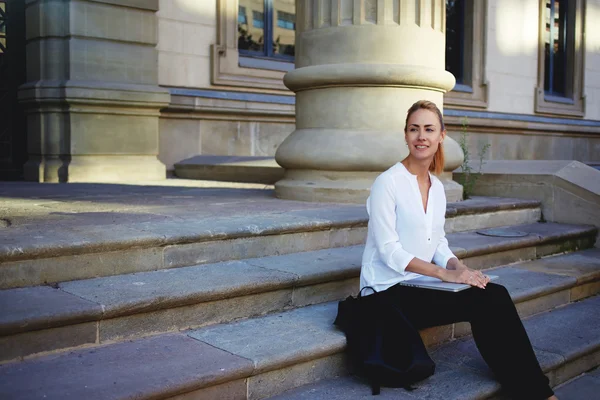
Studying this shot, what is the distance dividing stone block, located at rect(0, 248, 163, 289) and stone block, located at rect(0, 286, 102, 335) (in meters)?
0.09

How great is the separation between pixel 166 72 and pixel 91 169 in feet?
6.24

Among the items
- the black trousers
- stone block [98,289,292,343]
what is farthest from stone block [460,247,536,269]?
stone block [98,289,292,343]

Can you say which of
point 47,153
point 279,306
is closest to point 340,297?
point 279,306

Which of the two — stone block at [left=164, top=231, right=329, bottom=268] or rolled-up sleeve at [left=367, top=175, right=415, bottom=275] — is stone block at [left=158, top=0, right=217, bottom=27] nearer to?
stone block at [left=164, top=231, right=329, bottom=268]

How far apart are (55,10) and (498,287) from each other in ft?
22.3

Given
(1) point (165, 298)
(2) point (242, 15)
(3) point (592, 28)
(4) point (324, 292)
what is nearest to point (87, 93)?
(2) point (242, 15)

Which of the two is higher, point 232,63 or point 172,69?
point 232,63

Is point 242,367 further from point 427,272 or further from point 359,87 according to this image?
point 359,87

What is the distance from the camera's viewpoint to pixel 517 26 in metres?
13.9

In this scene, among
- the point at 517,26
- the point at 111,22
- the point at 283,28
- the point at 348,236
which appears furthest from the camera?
the point at 517,26

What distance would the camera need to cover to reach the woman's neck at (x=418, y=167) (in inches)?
135

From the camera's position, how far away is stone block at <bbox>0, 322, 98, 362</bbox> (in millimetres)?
2705

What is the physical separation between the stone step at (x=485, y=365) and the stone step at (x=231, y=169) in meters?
4.43

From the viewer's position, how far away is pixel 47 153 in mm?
8367
